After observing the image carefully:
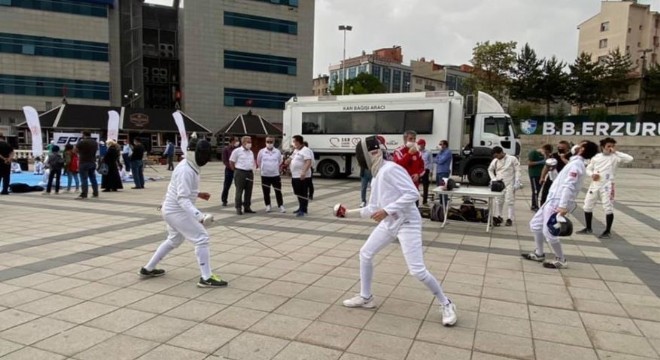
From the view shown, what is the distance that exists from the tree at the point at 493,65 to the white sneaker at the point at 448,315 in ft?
143

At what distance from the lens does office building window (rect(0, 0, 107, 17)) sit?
39.9 m

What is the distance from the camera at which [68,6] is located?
136 ft

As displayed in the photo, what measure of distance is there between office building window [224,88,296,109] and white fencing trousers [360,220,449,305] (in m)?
44.7

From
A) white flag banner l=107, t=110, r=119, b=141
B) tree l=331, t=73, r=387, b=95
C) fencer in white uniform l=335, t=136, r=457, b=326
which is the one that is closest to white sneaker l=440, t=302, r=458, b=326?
fencer in white uniform l=335, t=136, r=457, b=326

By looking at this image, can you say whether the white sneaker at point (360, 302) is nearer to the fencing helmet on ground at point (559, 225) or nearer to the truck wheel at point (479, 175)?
the fencing helmet on ground at point (559, 225)

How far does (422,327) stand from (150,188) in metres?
13.3

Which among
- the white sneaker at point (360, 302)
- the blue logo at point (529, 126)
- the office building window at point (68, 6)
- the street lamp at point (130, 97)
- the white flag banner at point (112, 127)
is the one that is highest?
the office building window at point (68, 6)

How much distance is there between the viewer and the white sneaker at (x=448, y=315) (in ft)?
12.2

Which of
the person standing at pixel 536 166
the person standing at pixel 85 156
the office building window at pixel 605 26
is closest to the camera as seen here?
A: the person standing at pixel 536 166

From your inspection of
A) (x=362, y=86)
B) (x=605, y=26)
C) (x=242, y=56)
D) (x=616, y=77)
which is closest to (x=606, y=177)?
(x=242, y=56)

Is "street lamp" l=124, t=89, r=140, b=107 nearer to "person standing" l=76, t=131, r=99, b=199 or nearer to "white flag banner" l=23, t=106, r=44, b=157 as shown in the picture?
"white flag banner" l=23, t=106, r=44, b=157

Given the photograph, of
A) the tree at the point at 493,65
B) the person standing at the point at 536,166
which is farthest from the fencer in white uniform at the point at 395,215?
the tree at the point at 493,65

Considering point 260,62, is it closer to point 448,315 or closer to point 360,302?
point 360,302

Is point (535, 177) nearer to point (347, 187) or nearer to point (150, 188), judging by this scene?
point (347, 187)
